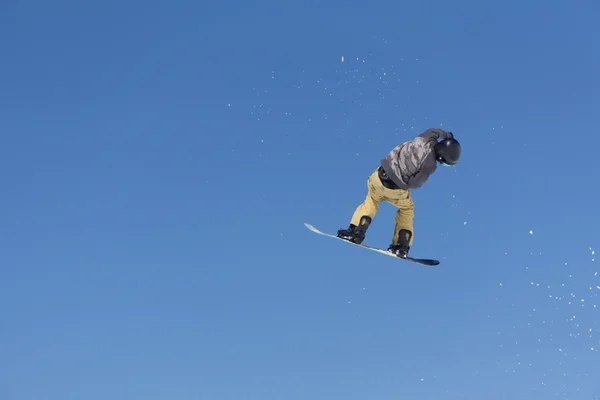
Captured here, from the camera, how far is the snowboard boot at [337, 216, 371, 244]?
42.0 feet

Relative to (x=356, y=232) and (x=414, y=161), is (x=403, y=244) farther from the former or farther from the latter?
(x=414, y=161)

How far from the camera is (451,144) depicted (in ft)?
37.7

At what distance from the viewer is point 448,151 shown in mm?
11508

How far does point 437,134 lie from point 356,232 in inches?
93.1

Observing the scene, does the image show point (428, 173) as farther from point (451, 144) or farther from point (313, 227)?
point (313, 227)

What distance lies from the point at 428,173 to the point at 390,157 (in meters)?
0.76

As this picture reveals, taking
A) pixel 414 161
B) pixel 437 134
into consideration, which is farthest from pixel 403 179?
pixel 437 134

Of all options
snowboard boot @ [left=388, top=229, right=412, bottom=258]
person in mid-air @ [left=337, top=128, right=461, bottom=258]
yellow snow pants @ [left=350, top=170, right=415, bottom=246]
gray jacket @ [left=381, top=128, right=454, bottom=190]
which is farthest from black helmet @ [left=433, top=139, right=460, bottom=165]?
snowboard boot @ [left=388, top=229, right=412, bottom=258]

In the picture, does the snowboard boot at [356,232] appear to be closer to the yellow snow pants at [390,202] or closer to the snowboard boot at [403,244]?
the yellow snow pants at [390,202]

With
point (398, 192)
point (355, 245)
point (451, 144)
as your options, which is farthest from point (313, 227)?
point (451, 144)

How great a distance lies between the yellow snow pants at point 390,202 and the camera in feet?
41.4

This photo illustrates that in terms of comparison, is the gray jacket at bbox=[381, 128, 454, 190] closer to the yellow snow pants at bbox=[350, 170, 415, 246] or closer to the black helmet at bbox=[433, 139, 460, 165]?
the black helmet at bbox=[433, 139, 460, 165]

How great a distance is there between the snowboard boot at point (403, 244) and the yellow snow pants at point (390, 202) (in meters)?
0.08

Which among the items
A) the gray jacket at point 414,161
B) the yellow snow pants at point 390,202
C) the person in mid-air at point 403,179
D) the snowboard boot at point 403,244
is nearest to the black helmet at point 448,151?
the person in mid-air at point 403,179
